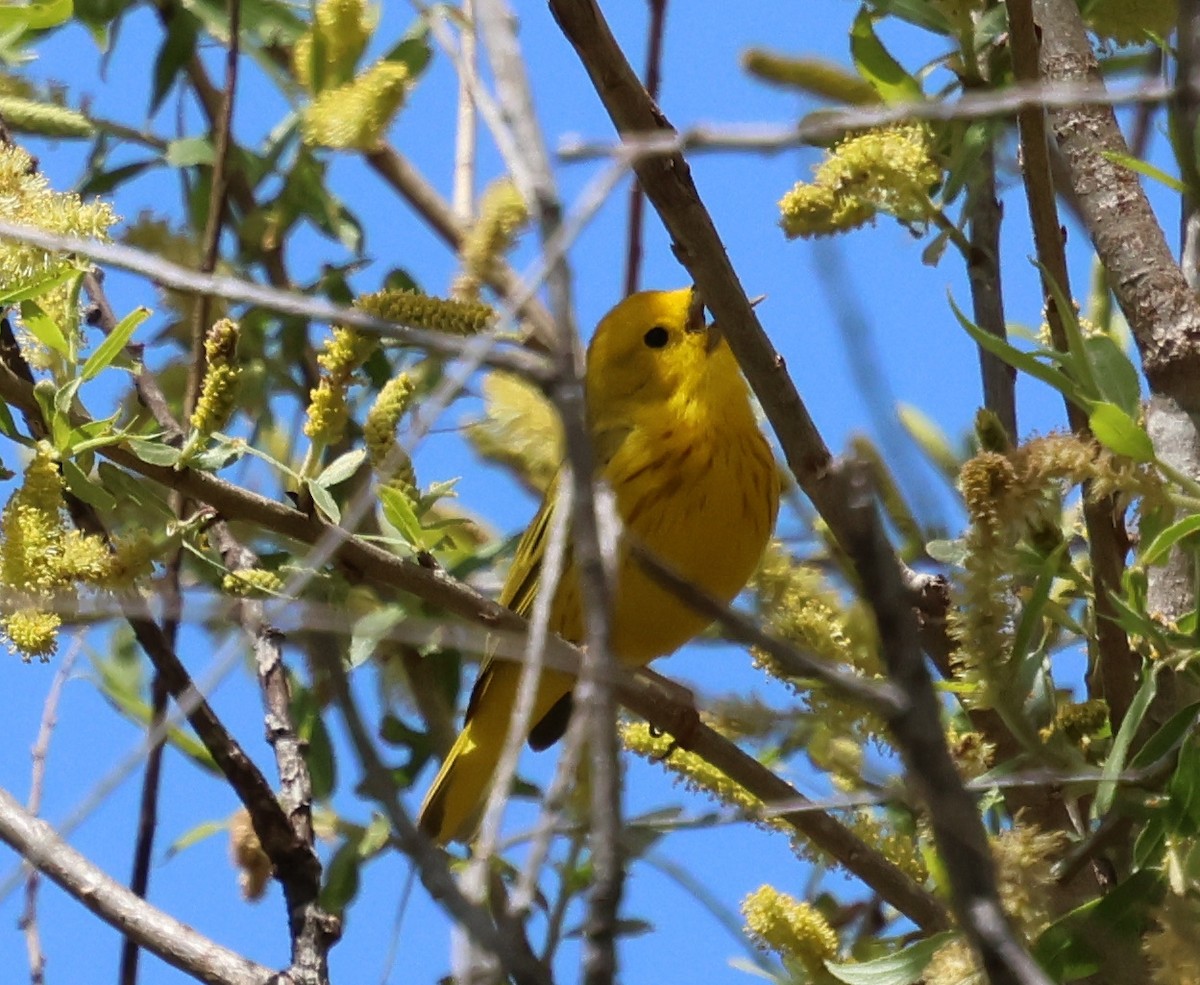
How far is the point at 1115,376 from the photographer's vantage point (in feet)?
6.88

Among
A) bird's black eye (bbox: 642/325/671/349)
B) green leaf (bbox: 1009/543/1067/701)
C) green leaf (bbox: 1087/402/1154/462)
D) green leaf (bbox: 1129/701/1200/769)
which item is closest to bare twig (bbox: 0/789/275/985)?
green leaf (bbox: 1009/543/1067/701)

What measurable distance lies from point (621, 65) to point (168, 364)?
5.69 ft

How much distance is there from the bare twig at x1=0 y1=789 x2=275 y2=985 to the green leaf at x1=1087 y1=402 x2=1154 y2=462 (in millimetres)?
1319

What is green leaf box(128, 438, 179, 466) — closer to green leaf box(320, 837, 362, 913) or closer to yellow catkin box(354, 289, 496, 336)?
yellow catkin box(354, 289, 496, 336)

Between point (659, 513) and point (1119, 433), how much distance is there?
202cm

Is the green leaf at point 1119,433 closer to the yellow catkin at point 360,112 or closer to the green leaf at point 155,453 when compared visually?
the green leaf at point 155,453

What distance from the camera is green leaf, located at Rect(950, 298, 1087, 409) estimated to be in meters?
2.02

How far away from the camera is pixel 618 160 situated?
4.35ft

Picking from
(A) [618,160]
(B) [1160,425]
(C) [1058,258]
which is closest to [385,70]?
(C) [1058,258]

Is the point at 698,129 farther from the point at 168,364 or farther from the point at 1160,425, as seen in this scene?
the point at 168,364

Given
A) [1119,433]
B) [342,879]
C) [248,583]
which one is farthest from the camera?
[342,879]

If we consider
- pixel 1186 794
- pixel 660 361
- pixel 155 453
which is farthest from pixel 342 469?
pixel 660 361

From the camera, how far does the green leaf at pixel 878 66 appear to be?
2848 millimetres

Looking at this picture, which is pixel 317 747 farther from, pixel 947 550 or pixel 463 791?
pixel 947 550
